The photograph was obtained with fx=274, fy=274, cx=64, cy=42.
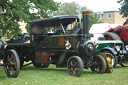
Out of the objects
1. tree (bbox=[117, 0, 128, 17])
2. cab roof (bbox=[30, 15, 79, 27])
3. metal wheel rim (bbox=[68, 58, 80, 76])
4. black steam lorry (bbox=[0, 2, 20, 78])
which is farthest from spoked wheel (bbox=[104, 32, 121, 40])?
tree (bbox=[117, 0, 128, 17])

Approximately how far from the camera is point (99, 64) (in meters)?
10.0

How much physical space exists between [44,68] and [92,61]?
288 cm

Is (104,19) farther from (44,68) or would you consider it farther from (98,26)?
(44,68)

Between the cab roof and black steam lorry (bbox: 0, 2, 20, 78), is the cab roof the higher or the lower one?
the higher one

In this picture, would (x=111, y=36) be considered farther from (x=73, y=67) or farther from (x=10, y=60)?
(x=10, y=60)

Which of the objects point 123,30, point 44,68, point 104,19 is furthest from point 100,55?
point 104,19

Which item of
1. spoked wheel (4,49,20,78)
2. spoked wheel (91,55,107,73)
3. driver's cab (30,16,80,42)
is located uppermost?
driver's cab (30,16,80,42)

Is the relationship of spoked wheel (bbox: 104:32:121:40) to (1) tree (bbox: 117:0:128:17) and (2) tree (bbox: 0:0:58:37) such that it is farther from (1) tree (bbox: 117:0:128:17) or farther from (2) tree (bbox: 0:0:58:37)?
(1) tree (bbox: 117:0:128:17)

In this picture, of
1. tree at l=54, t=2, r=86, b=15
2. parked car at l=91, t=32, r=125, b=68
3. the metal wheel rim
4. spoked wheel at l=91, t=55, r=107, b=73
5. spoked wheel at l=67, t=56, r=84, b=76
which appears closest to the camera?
spoked wheel at l=67, t=56, r=84, b=76

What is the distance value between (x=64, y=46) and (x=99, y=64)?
1445 mm

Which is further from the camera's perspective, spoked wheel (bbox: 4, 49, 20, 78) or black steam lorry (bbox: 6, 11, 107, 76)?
black steam lorry (bbox: 6, 11, 107, 76)

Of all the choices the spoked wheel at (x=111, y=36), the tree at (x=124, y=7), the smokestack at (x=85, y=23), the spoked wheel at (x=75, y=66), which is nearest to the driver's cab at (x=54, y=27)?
the smokestack at (x=85, y=23)

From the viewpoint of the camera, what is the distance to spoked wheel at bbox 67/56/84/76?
9105mm

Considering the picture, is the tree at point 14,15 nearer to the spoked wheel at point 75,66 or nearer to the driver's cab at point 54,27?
the driver's cab at point 54,27
